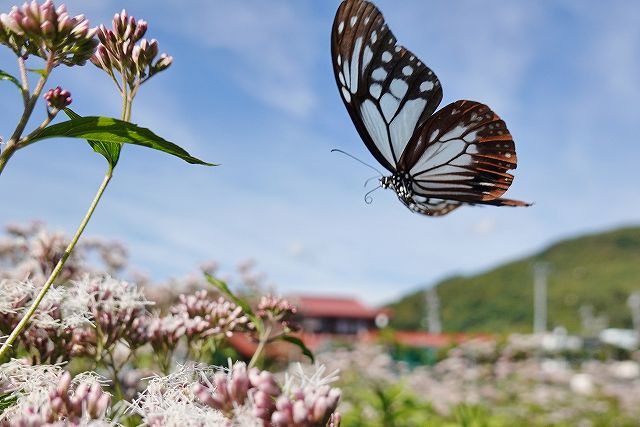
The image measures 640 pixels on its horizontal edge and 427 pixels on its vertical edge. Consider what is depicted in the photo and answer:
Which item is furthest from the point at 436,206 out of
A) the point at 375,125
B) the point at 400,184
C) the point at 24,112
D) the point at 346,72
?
the point at 24,112

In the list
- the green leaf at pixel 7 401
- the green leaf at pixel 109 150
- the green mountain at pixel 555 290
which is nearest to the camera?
the green leaf at pixel 7 401

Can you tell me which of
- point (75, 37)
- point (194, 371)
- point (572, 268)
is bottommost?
point (194, 371)

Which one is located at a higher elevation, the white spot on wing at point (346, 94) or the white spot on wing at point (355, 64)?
the white spot on wing at point (355, 64)

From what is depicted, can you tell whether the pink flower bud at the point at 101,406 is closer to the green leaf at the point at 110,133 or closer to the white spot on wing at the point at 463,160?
the green leaf at the point at 110,133

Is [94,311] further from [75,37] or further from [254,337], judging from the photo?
[75,37]

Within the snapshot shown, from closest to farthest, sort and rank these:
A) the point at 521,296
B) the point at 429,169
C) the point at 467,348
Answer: the point at 429,169
the point at 467,348
the point at 521,296

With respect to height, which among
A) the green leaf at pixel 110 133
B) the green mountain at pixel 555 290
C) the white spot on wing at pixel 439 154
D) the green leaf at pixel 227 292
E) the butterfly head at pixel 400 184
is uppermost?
the green mountain at pixel 555 290

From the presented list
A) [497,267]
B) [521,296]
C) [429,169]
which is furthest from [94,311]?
[497,267]

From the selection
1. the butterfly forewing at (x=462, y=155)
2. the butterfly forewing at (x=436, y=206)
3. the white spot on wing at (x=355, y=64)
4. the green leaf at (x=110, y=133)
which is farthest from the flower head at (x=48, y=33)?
the butterfly forewing at (x=436, y=206)

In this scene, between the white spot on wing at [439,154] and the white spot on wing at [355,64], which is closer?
the white spot on wing at [355,64]

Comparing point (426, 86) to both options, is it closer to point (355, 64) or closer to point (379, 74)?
point (379, 74)
